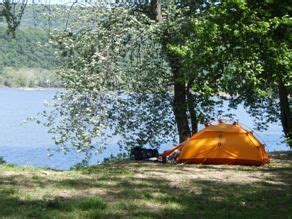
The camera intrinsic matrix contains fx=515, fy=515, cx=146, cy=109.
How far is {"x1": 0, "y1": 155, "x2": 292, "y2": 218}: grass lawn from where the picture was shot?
6297mm

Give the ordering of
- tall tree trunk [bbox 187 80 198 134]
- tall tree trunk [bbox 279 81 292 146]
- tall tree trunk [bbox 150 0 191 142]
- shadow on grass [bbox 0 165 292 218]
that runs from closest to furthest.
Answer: shadow on grass [bbox 0 165 292 218], tall tree trunk [bbox 279 81 292 146], tall tree trunk [bbox 150 0 191 142], tall tree trunk [bbox 187 80 198 134]

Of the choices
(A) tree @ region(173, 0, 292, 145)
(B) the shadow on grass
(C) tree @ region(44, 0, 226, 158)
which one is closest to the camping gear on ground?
(C) tree @ region(44, 0, 226, 158)

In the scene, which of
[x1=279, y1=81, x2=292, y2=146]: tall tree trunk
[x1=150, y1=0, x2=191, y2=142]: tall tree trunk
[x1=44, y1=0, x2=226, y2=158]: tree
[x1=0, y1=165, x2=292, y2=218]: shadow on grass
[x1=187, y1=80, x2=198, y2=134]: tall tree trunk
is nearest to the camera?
[x1=0, y1=165, x2=292, y2=218]: shadow on grass

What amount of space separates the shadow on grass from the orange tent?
7.72ft

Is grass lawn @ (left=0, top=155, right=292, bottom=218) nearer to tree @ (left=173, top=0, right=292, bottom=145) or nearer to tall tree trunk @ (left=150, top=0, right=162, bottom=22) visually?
tree @ (left=173, top=0, right=292, bottom=145)

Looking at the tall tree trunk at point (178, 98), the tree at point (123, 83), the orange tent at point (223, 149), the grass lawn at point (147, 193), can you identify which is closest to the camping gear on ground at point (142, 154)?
the orange tent at point (223, 149)

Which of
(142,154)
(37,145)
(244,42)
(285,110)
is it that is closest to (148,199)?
(142,154)

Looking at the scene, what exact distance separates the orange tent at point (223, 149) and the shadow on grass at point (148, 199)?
2.35 meters

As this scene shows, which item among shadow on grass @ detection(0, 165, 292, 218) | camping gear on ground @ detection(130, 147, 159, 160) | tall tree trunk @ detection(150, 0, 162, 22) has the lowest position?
shadow on grass @ detection(0, 165, 292, 218)

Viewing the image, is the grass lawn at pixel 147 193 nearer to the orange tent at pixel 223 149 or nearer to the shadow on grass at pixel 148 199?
the shadow on grass at pixel 148 199

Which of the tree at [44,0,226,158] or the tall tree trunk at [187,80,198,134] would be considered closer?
the tree at [44,0,226,158]

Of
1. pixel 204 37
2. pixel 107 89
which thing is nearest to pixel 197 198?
pixel 204 37

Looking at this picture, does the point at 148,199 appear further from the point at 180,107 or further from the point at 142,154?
the point at 180,107

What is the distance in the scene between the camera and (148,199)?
7109 millimetres
